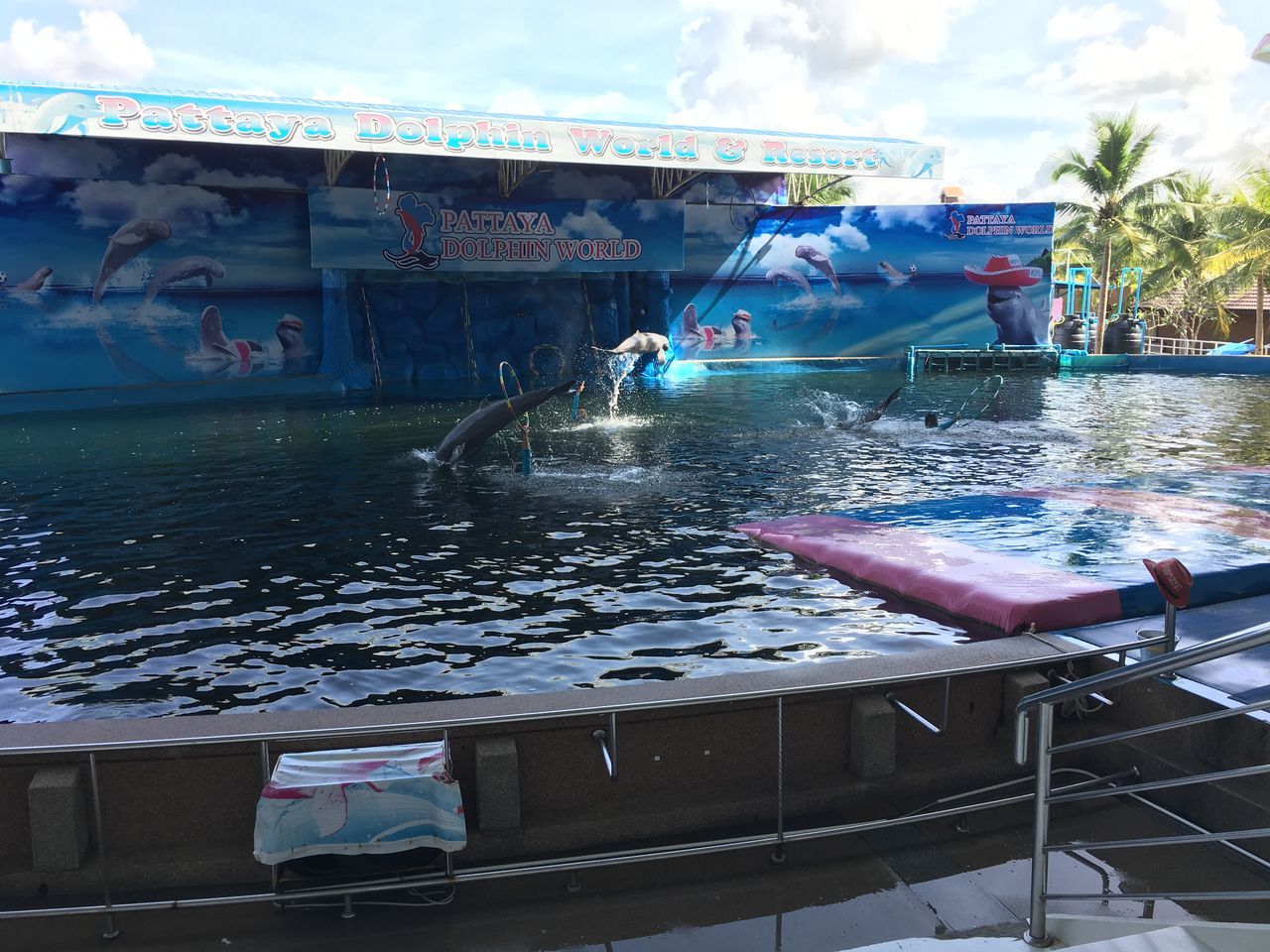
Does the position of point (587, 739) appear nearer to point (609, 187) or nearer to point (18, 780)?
point (18, 780)

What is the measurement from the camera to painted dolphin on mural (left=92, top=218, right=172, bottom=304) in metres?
26.5

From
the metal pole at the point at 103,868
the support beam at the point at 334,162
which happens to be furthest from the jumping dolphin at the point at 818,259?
the metal pole at the point at 103,868

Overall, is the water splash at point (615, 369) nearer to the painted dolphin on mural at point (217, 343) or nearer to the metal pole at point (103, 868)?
the painted dolphin on mural at point (217, 343)

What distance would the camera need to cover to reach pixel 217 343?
1109 inches

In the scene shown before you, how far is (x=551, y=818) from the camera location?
450 cm

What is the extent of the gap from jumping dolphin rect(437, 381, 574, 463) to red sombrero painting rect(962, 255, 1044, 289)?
2527cm

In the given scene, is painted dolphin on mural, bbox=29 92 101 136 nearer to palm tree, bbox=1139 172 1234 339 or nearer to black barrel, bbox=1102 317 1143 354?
black barrel, bbox=1102 317 1143 354

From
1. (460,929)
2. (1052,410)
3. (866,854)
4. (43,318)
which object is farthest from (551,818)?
(43,318)

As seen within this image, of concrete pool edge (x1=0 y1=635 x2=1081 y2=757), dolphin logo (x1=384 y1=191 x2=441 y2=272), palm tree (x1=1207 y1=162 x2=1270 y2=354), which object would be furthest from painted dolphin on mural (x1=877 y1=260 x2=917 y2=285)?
concrete pool edge (x1=0 y1=635 x2=1081 y2=757)

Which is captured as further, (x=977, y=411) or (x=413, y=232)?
Result: (x=413, y=232)

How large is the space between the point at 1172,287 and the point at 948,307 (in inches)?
780

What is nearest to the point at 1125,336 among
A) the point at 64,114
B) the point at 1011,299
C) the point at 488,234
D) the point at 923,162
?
the point at 1011,299

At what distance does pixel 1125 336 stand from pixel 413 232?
2486 centimetres

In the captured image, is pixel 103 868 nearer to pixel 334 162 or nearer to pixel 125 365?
pixel 125 365
